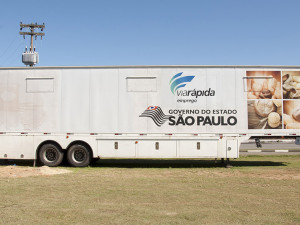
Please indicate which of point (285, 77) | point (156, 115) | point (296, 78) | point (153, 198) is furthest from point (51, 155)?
point (296, 78)

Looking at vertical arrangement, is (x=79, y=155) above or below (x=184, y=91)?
below

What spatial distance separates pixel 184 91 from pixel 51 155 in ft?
21.5

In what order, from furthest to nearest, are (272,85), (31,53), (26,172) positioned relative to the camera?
(31,53)
(272,85)
(26,172)

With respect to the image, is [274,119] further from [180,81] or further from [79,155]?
[79,155]

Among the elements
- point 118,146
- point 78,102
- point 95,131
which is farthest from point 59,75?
point 118,146

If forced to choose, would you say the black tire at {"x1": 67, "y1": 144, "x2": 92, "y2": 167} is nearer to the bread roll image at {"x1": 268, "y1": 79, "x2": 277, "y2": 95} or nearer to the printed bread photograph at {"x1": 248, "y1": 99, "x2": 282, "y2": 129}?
the printed bread photograph at {"x1": 248, "y1": 99, "x2": 282, "y2": 129}

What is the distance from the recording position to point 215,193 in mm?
7797

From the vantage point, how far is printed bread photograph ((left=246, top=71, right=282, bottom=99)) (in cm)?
1277

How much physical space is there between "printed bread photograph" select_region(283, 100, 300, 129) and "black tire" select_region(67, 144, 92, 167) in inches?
341

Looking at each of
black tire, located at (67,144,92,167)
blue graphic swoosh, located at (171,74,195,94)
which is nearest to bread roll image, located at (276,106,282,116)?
blue graphic swoosh, located at (171,74,195,94)

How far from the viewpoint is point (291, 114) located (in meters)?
12.8

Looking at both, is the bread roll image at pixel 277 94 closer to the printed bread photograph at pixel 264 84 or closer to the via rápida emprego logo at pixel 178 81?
the printed bread photograph at pixel 264 84

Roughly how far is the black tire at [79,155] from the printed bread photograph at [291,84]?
29.3 feet

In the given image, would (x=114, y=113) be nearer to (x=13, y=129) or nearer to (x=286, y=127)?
(x=13, y=129)
